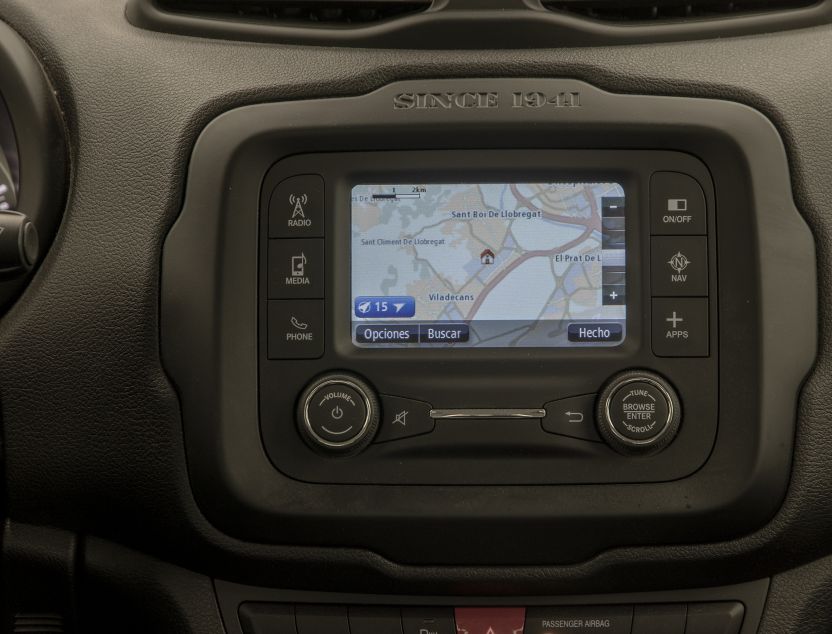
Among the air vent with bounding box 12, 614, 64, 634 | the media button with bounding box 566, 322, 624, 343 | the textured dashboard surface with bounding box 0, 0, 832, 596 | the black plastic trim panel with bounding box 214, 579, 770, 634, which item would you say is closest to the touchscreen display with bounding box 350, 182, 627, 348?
the media button with bounding box 566, 322, 624, 343

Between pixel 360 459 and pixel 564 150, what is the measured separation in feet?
1.61

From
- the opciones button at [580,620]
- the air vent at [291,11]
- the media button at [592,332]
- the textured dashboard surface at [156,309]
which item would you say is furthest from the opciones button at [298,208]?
the opciones button at [580,620]

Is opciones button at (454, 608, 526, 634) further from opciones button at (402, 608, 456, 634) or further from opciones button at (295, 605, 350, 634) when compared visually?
opciones button at (295, 605, 350, 634)

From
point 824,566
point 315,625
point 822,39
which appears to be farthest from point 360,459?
point 822,39

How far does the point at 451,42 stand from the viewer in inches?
47.3

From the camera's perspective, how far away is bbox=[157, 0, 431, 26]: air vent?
120 centimetres

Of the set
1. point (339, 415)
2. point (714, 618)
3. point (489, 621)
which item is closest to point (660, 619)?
point (714, 618)

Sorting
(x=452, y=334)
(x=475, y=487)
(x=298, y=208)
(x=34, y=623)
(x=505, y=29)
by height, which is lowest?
(x=34, y=623)

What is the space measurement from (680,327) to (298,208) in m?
0.53

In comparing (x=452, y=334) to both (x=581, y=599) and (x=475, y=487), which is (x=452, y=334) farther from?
(x=581, y=599)

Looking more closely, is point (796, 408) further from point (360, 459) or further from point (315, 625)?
point (315, 625)

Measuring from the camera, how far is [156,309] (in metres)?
1.17

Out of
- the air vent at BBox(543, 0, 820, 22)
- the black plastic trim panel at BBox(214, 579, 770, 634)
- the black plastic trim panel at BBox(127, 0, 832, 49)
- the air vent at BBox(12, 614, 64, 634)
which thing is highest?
the air vent at BBox(543, 0, 820, 22)

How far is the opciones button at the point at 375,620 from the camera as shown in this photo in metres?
1.21
